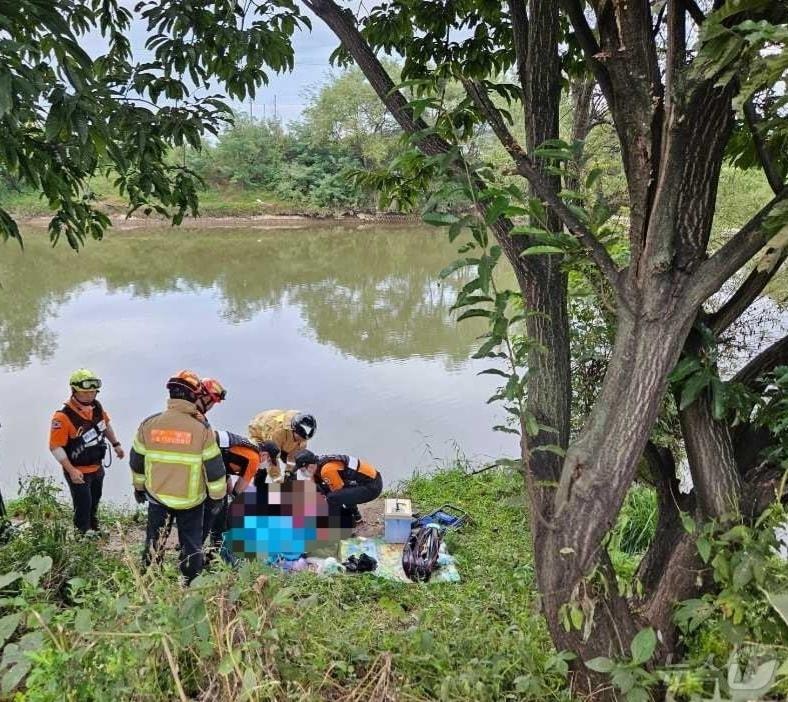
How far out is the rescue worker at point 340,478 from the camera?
3.81 m

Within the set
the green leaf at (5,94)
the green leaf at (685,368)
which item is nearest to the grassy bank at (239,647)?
the green leaf at (685,368)

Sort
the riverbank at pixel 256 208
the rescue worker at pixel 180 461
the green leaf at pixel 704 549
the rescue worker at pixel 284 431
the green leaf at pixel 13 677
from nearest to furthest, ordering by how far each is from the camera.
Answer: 1. the green leaf at pixel 13 677
2. the green leaf at pixel 704 549
3. the rescue worker at pixel 180 461
4. the rescue worker at pixel 284 431
5. the riverbank at pixel 256 208

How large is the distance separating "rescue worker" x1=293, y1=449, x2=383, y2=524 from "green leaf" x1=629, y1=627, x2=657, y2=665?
2.54 meters

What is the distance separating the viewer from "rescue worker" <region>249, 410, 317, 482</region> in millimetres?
3947

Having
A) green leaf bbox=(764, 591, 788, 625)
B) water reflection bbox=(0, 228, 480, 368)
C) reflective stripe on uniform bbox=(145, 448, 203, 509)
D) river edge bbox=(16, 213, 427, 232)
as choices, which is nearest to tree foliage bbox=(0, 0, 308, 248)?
reflective stripe on uniform bbox=(145, 448, 203, 509)

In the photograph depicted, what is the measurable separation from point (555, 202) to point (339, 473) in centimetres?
262

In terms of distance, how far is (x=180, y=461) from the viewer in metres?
2.99

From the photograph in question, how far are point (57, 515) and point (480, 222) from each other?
12.1ft

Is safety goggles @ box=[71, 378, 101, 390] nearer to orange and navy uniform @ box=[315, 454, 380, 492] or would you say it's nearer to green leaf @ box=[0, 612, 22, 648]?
orange and navy uniform @ box=[315, 454, 380, 492]

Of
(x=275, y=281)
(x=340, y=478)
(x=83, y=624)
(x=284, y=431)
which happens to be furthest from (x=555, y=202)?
(x=275, y=281)

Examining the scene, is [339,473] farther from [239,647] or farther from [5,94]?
[5,94]

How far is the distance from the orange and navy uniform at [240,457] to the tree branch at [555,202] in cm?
242

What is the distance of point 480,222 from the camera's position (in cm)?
153

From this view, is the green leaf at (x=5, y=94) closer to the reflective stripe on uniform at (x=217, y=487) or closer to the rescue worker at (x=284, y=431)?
the reflective stripe on uniform at (x=217, y=487)
